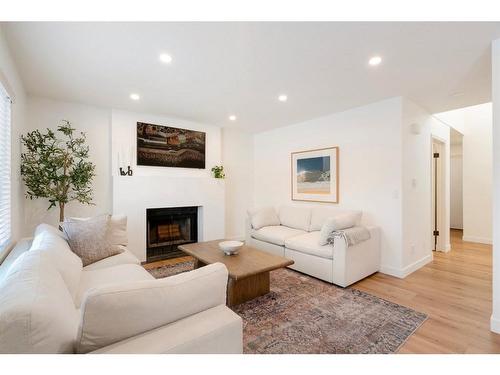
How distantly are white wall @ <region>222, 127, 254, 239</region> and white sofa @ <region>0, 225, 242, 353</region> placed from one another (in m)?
3.94

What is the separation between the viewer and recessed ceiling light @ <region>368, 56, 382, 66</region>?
2.17 meters

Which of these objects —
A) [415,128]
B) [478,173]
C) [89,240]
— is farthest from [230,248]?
[478,173]

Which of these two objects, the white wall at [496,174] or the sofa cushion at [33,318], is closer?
the sofa cushion at [33,318]

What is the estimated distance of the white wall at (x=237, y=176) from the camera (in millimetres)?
5059

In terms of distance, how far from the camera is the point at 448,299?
98.5 inches

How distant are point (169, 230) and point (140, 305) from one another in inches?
137

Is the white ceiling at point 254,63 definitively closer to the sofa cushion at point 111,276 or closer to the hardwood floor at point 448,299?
the sofa cushion at point 111,276

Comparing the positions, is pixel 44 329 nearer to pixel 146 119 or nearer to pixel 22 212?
pixel 22 212

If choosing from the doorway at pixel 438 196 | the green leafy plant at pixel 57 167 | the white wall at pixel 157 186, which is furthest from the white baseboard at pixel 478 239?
the green leafy plant at pixel 57 167

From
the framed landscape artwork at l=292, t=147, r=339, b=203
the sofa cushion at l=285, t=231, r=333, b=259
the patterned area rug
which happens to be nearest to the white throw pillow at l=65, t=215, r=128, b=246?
the patterned area rug

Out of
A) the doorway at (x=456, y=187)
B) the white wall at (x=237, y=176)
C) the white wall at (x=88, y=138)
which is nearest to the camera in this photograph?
the white wall at (x=88, y=138)

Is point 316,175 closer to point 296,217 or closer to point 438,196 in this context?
point 296,217

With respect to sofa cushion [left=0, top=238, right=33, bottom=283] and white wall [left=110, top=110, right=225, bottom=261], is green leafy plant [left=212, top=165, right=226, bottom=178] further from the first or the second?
sofa cushion [left=0, top=238, right=33, bottom=283]
